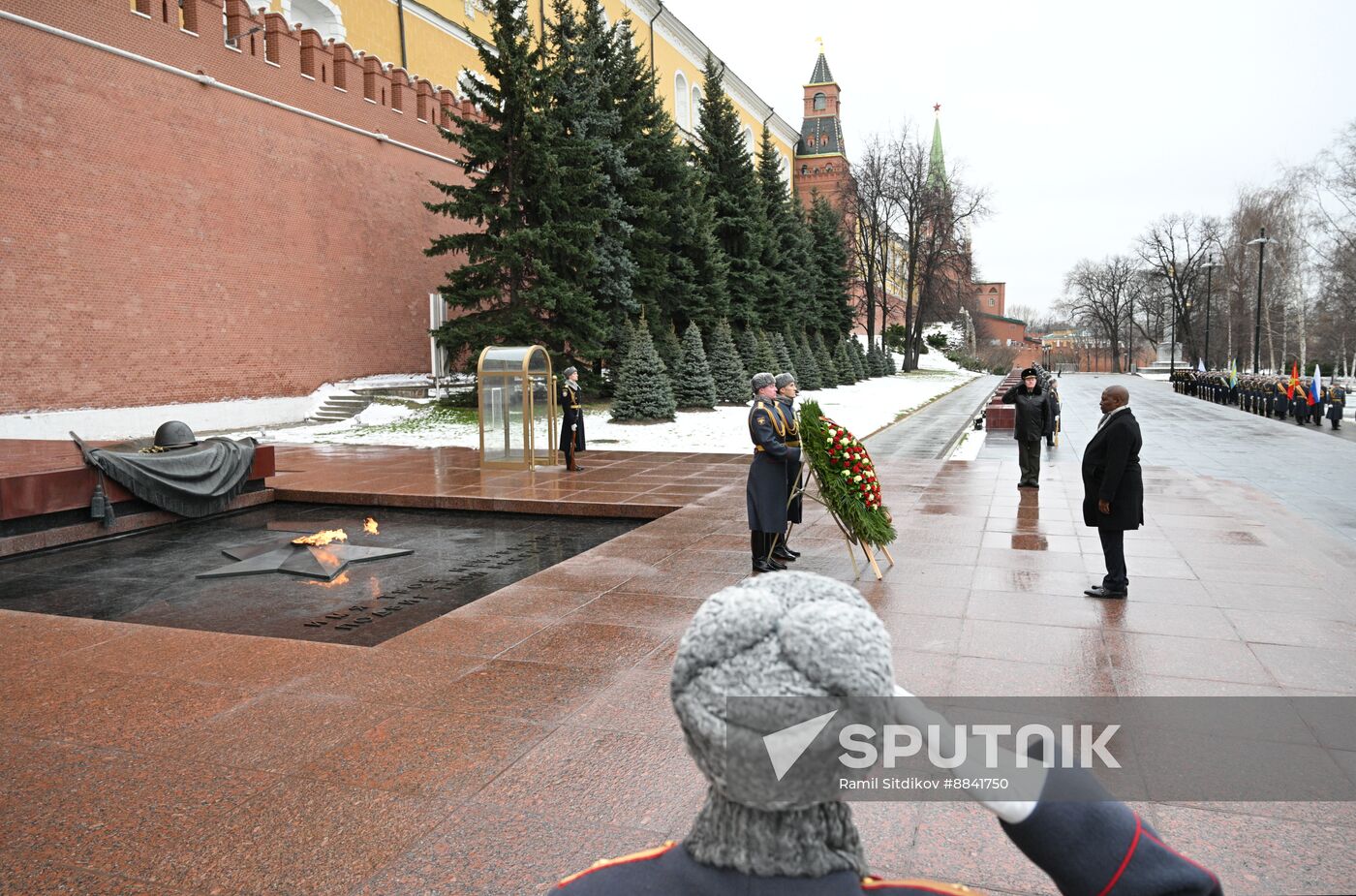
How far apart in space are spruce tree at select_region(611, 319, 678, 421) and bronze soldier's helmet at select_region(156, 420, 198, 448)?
39.9 ft

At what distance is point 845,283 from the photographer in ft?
153

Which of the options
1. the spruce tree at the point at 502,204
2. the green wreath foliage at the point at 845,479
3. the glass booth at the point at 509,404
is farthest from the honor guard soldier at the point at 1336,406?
the green wreath foliage at the point at 845,479

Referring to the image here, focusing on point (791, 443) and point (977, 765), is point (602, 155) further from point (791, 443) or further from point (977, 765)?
point (977, 765)

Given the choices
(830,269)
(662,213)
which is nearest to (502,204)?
(662,213)

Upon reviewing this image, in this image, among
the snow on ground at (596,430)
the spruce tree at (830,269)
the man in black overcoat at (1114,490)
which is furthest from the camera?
the spruce tree at (830,269)

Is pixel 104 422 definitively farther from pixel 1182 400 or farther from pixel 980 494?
pixel 1182 400

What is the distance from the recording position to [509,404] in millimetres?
14438

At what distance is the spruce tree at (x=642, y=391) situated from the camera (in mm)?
22031

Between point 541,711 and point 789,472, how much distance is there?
3724 mm

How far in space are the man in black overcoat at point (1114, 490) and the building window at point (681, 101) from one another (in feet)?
149

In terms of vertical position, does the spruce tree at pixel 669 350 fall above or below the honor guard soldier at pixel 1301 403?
above

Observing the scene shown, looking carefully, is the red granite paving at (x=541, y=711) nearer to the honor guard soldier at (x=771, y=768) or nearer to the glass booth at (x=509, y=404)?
the honor guard soldier at (x=771, y=768)

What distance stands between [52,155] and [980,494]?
18.0m

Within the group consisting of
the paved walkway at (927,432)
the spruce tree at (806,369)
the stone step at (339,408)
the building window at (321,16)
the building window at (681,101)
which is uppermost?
the building window at (681,101)
